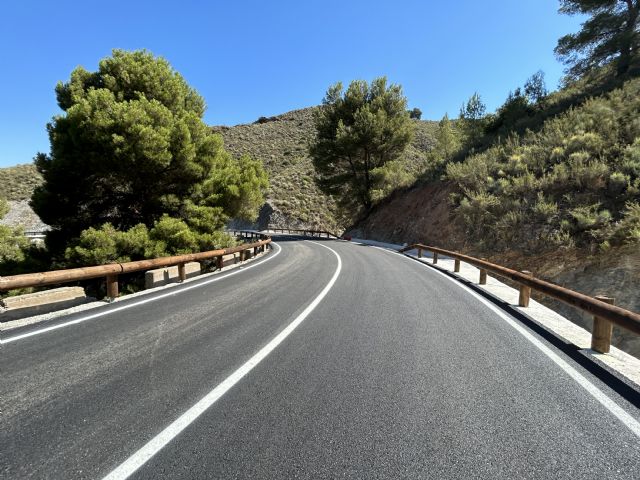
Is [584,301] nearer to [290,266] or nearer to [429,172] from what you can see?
[290,266]

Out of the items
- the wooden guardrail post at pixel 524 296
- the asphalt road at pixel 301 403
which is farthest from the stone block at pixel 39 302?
the wooden guardrail post at pixel 524 296

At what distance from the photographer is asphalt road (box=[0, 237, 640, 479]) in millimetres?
2350

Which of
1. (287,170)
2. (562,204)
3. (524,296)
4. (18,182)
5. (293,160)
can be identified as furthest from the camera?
(293,160)

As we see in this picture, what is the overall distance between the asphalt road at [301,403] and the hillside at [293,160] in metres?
32.6

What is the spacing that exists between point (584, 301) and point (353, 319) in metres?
3.56

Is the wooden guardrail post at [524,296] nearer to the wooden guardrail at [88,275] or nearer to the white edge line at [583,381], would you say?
the white edge line at [583,381]

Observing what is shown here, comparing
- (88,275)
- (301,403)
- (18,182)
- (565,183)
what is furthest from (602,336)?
(18,182)

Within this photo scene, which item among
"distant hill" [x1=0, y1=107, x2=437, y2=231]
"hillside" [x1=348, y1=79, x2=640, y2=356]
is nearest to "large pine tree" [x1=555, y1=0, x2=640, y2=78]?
"hillside" [x1=348, y1=79, x2=640, y2=356]

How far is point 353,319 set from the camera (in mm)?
5875

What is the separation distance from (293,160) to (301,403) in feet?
252

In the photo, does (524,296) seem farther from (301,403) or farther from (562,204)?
(562,204)

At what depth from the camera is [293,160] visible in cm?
7681

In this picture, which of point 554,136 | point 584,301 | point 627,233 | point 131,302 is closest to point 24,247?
point 131,302

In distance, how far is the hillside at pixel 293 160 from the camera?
5838cm
